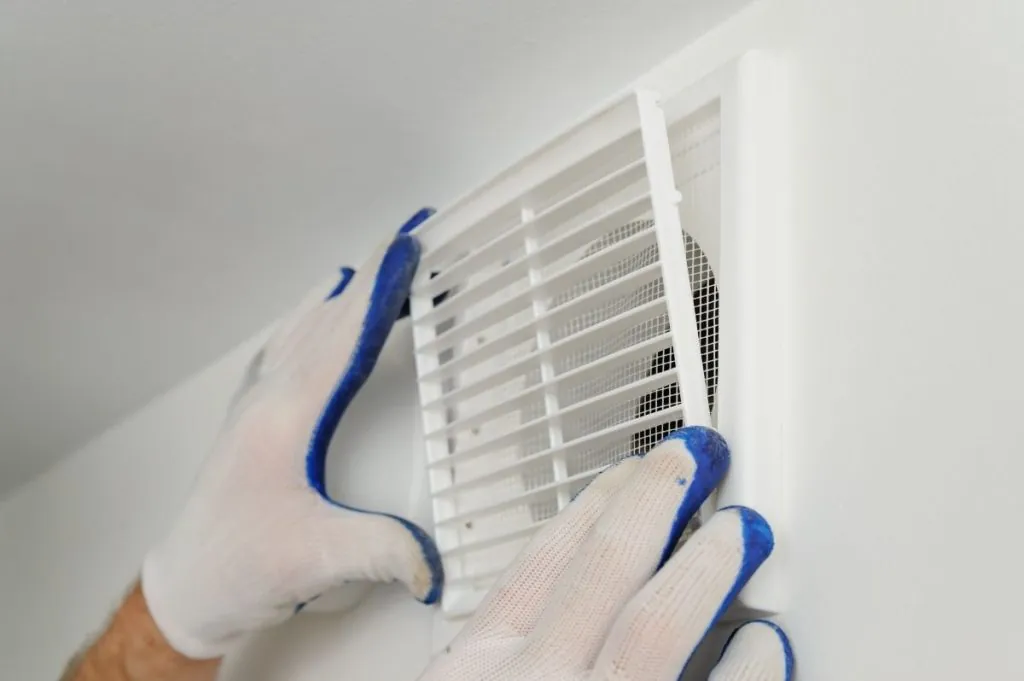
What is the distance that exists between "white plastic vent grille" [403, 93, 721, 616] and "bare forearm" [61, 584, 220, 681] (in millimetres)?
294

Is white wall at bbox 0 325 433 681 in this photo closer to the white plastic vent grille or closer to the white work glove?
the white plastic vent grille

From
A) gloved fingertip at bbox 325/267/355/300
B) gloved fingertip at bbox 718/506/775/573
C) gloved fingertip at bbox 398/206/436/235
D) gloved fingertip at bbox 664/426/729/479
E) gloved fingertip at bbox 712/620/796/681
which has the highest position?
gloved fingertip at bbox 398/206/436/235

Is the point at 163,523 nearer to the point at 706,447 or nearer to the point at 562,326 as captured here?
the point at 562,326

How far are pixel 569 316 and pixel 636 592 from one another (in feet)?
0.77

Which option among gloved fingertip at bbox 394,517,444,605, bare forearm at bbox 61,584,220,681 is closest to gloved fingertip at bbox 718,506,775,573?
gloved fingertip at bbox 394,517,444,605

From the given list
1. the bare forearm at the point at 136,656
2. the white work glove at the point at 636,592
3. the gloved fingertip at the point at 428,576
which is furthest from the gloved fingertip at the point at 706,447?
the bare forearm at the point at 136,656

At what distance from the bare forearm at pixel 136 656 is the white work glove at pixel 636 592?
0.41m

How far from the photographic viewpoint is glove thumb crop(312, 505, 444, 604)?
0.75 m

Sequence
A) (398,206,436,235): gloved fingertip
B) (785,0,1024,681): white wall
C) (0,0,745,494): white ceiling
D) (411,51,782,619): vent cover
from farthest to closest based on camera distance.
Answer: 1. (398,206,436,235): gloved fingertip
2. (0,0,745,494): white ceiling
3. (411,51,782,619): vent cover
4. (785,0,1024,681): white wall

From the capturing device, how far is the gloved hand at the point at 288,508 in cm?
79

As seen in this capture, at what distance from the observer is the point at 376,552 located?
765 millimetres

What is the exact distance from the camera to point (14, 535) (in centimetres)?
163

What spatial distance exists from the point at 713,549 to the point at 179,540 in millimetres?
547

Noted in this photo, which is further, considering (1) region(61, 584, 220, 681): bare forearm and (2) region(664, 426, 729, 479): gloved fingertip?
(1) region(61, 584, 220, 681): bare forearm
